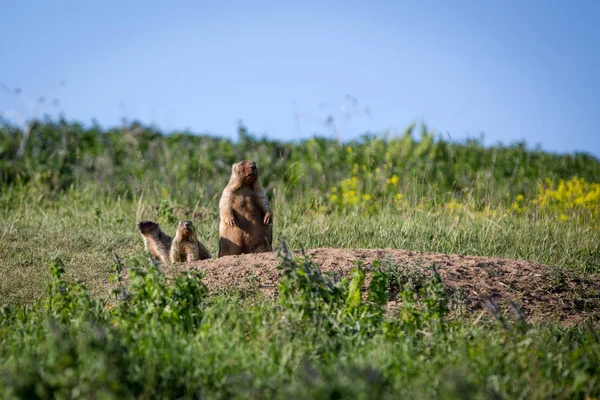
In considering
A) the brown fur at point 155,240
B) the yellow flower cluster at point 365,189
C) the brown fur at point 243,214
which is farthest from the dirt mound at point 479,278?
the yellow flower cluster at point 365,189

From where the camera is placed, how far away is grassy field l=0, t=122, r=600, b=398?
13.0 feet

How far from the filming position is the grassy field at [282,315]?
13.0 feet

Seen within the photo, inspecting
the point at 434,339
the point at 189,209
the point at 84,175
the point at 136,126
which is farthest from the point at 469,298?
the point at 136,126

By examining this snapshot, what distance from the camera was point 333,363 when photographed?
446cm

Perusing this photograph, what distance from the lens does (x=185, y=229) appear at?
698 cm

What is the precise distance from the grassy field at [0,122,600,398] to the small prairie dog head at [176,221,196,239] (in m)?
0.72

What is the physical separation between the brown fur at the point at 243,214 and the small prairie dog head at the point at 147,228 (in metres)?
0.71

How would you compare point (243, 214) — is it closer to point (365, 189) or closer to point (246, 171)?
point (246, 171)

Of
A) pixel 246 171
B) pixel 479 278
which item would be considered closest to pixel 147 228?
pixel 246 171

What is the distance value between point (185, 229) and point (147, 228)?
27.9 inches

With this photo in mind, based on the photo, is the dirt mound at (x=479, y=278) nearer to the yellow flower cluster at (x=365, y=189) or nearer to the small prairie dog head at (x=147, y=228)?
the small prairie dog head at (x=147, y=228)

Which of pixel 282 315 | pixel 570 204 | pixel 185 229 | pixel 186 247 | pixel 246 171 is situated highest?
pixel 246 171

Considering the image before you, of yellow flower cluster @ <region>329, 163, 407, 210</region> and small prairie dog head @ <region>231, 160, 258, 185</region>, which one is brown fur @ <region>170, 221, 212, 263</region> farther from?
yellow flower cluster @ <region>329, 163, 407, 210</region>

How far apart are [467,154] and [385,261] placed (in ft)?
35.9
